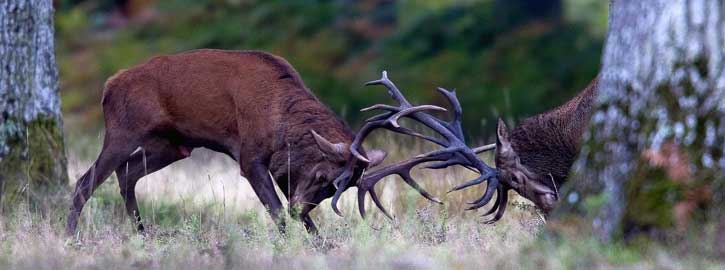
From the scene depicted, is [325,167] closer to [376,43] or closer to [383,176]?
[383,176]

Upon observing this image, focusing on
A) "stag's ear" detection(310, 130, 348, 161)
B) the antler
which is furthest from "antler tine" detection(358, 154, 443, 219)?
"stag's ear" detection(310, 130, 348, 161)

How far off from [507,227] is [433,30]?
1146 cm

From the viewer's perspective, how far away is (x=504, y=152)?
7.80 meters

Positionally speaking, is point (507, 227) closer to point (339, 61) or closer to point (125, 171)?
point (125, 171)

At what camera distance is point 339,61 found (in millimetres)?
20281

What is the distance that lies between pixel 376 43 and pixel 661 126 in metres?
13.9

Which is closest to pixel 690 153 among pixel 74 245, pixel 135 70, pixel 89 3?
pixel 74 245


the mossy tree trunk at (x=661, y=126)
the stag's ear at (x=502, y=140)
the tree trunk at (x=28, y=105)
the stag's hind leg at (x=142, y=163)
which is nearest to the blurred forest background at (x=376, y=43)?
the stag's hind leg at (x=142, y=163)

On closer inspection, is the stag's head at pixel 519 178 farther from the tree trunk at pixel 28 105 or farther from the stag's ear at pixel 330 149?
the tree trunk at pixel 28 105

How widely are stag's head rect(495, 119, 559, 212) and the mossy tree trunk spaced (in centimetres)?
129

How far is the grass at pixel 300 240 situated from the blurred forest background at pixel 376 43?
21.9 feet

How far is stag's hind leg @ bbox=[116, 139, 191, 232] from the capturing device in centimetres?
940

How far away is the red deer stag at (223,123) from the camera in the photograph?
887 centimetres

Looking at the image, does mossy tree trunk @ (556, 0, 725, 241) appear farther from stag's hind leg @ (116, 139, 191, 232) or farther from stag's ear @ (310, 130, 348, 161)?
stag's hind leg @ (116, 139, 191, 232)
